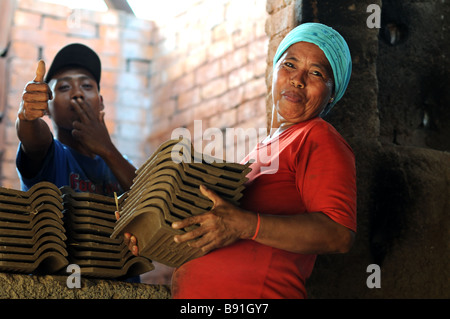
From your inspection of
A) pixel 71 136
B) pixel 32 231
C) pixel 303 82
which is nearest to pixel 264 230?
pixel 303 82

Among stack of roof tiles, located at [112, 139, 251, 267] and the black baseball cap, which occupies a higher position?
the black baseball cap

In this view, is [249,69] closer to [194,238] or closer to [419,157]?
[419,157]

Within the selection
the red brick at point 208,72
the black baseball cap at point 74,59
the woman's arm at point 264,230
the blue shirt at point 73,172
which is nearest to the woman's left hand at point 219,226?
the woman's arm at point 264,230

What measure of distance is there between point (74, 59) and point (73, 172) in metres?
0.72

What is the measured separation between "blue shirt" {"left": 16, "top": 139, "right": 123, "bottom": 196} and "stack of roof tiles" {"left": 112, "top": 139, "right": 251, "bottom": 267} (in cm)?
95

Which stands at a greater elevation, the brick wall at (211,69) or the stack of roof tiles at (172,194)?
the brick wall at (211,69)

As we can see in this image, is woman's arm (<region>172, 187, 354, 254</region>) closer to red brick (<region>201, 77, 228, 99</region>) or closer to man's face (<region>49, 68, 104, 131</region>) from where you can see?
man's face (<region>49, 68, 104, 131</region>)

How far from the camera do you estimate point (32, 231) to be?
257 centimetres

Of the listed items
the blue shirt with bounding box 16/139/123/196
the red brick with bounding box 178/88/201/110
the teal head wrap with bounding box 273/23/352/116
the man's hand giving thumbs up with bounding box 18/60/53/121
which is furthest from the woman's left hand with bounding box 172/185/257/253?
the red brick with bounding box 178/88/201/110

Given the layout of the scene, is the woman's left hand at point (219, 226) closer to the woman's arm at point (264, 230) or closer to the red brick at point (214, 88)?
the woman's arm at point (264, 230)

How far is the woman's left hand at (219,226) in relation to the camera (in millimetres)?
2207

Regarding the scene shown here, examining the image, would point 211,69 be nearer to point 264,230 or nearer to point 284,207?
point 284,207

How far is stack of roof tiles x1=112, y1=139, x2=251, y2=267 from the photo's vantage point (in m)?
2.25

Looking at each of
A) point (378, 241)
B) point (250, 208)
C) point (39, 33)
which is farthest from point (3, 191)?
point (39, 33)
